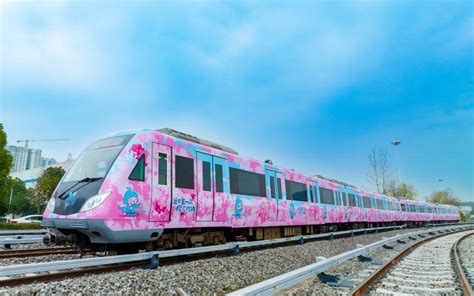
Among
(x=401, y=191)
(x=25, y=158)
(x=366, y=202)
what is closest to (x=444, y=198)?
(x=401, y=191)

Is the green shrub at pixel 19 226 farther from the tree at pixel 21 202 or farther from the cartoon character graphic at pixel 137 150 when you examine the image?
the tree at pixel 21 202

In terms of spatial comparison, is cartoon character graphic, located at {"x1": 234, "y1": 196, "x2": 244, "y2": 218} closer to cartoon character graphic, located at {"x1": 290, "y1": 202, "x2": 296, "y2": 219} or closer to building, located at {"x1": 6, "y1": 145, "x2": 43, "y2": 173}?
cartoon character graphic, located at {"x1": 290, "y1": 202, "x2": 296, "y2": 219}

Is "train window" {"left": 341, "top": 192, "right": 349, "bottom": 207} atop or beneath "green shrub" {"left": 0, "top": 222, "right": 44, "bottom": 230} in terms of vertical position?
atop

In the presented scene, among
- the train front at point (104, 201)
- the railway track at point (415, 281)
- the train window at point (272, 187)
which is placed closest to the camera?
the railway track at point (415, 281)

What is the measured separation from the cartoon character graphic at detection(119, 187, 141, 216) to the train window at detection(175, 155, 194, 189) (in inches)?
48.1

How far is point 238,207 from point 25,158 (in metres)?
133

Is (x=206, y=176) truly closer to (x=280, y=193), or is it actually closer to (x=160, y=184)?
(x=160, y=184)

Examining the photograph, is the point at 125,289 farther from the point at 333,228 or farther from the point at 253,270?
the point at 333,228

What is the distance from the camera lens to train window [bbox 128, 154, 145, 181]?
6.55 m

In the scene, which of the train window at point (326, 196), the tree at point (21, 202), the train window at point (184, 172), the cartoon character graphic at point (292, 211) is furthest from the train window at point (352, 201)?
the tree at point (21, 202)

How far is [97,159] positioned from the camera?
704cm

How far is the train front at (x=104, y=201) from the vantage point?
19.7ft

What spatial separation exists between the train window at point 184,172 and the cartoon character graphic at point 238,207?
1961 mm


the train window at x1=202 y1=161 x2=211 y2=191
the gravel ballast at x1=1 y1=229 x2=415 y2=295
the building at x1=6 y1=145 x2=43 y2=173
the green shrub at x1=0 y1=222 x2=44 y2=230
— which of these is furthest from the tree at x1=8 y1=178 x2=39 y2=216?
the building at x1=6 y1=145 x2=43 y2=173
